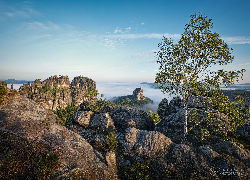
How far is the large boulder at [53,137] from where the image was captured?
37.6 ft

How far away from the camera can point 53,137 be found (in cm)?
1377

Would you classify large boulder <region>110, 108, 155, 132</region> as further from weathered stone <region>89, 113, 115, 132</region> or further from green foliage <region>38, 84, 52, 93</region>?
green foliage <region>38, 84, 52, 93</region>

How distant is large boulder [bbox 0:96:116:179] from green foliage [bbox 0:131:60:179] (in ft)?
2.03

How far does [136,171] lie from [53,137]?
10.3m

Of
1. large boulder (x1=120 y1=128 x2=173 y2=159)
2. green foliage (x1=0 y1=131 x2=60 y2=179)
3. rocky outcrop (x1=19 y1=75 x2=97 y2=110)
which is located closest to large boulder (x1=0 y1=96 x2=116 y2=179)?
green foliage (x1=0 y1=131 x2=60 y2=179)

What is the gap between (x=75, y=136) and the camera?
610 inches

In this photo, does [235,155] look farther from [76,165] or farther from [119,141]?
[76,165]

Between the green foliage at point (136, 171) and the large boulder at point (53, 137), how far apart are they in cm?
148

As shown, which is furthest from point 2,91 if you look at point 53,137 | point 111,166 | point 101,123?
point 111,166

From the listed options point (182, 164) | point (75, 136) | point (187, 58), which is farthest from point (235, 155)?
point (75, 136)

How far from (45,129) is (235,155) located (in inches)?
876

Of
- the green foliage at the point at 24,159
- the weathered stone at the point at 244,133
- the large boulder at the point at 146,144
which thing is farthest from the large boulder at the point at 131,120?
the green foliage at the point at 24,159

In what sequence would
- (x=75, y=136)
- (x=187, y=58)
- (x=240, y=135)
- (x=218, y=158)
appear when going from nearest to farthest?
(x=218, y=158), (x=75, y=136), (x=187, y=58), (x=240, y=135)

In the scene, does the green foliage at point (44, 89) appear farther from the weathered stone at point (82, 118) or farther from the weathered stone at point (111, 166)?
the weathered stone at point (111, 166)
